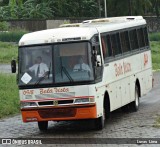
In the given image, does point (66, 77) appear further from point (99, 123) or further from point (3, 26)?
Answer: point (3, 26)

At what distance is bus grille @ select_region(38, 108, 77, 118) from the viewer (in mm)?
15695

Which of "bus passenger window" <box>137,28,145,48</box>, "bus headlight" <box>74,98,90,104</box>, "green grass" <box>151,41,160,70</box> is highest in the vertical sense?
"bus passenger window" <box>137,28,145,48</box>

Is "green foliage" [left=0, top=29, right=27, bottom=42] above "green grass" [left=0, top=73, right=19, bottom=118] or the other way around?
the other way around

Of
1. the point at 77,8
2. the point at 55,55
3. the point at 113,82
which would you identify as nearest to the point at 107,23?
the point at 113,82

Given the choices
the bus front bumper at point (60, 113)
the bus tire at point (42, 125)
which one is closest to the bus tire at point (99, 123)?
the bus front bumper at point (60, 113)

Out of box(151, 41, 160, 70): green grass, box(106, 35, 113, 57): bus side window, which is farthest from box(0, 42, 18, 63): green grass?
box(106, 35, 113, 57): bus side window

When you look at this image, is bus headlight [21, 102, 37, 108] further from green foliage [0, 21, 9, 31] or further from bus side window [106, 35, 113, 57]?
green foliage [0, 21, 9, 31]

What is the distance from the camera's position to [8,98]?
2222 centimetres

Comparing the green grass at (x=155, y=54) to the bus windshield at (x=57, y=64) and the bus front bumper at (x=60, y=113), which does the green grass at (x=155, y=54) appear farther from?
the bus front bumper at (x=60, y=113)

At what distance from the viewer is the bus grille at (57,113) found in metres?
15.7

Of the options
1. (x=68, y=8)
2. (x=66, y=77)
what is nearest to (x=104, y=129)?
(x=66, y=77)

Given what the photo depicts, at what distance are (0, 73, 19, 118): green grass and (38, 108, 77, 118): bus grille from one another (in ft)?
15.2

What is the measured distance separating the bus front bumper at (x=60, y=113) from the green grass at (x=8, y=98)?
4.49m

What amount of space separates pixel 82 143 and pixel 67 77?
7.53ft
